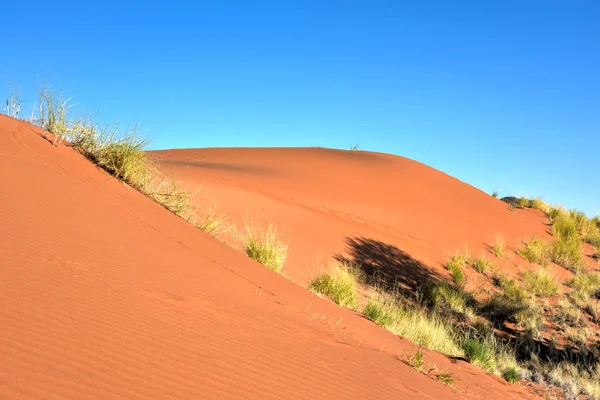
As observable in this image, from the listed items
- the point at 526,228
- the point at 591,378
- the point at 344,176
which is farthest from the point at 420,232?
the point at 591,378

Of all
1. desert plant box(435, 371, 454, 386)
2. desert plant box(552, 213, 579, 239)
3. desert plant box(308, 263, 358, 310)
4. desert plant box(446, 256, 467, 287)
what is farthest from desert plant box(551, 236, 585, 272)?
desert plant box(435, 371, 454, 386)

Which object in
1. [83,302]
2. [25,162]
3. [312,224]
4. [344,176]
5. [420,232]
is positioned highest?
[344,176]

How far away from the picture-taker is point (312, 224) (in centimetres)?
1481

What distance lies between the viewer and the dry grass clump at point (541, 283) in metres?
14.7

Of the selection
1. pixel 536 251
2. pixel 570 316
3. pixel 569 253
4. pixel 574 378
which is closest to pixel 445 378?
pixel 574 378

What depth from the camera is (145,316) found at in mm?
3918

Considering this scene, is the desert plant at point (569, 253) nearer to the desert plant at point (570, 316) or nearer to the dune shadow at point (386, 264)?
the desert plant at point (570, 316)

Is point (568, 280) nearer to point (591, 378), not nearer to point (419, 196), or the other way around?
point (419, 196)

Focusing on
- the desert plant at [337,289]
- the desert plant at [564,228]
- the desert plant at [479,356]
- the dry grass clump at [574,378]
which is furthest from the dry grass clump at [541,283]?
the desert plant at [337,289]

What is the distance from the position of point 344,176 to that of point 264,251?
13100mm

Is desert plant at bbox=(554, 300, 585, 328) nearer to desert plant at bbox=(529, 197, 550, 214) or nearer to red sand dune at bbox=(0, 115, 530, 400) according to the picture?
red sand dune at bbox=(0, 115, 530, 400)

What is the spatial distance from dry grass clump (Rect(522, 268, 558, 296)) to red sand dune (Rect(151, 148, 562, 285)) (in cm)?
131

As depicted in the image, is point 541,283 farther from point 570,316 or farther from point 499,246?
point 499,246

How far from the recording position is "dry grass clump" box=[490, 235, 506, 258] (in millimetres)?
18281
